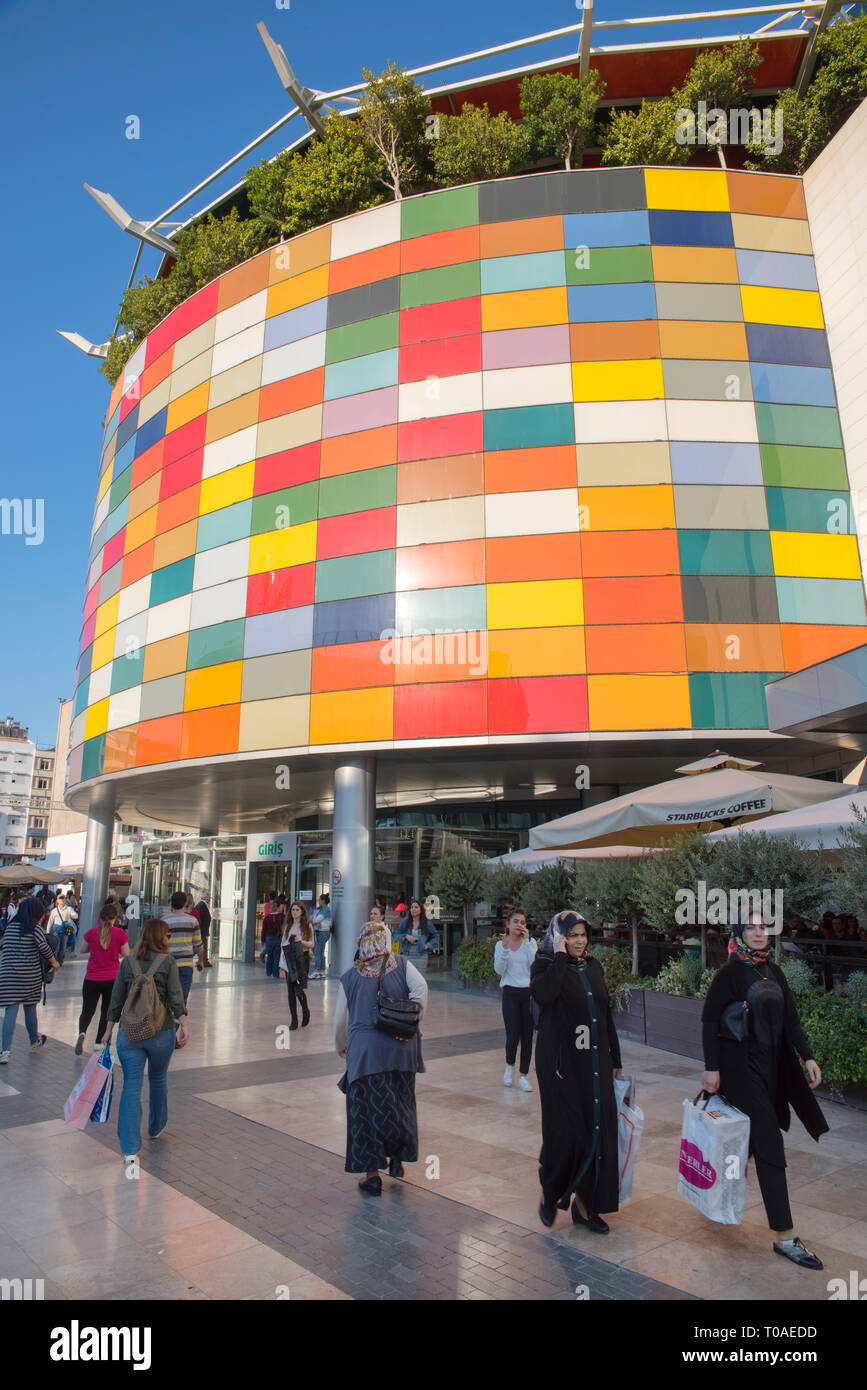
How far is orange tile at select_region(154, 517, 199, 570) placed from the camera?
26.7m

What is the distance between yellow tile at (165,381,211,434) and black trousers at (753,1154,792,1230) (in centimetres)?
2742

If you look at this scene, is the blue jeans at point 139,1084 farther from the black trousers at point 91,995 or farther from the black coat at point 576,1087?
the black trousers at point 91,995

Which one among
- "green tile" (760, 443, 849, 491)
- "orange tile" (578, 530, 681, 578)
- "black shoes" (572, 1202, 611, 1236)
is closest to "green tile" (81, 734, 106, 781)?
"orange tile" (578, 530, 681, 578)

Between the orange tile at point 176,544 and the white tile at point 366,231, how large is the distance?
30.4 feet

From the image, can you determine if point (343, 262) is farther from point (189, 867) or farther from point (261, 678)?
point (189, 867)

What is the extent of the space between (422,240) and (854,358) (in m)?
12.2

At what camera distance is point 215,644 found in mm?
24875

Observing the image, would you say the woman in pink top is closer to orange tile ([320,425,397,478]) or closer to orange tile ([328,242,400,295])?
orange tile ([320,425,397,478])

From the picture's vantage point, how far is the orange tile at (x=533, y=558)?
21.1m

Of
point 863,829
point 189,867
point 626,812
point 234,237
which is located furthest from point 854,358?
point 189,867

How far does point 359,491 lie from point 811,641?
1219cm

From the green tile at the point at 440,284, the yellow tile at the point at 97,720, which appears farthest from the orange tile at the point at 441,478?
the yellow tile at the point at 97,720

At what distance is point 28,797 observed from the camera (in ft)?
398

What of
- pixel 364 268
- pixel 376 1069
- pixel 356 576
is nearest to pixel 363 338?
pixel 364 268
